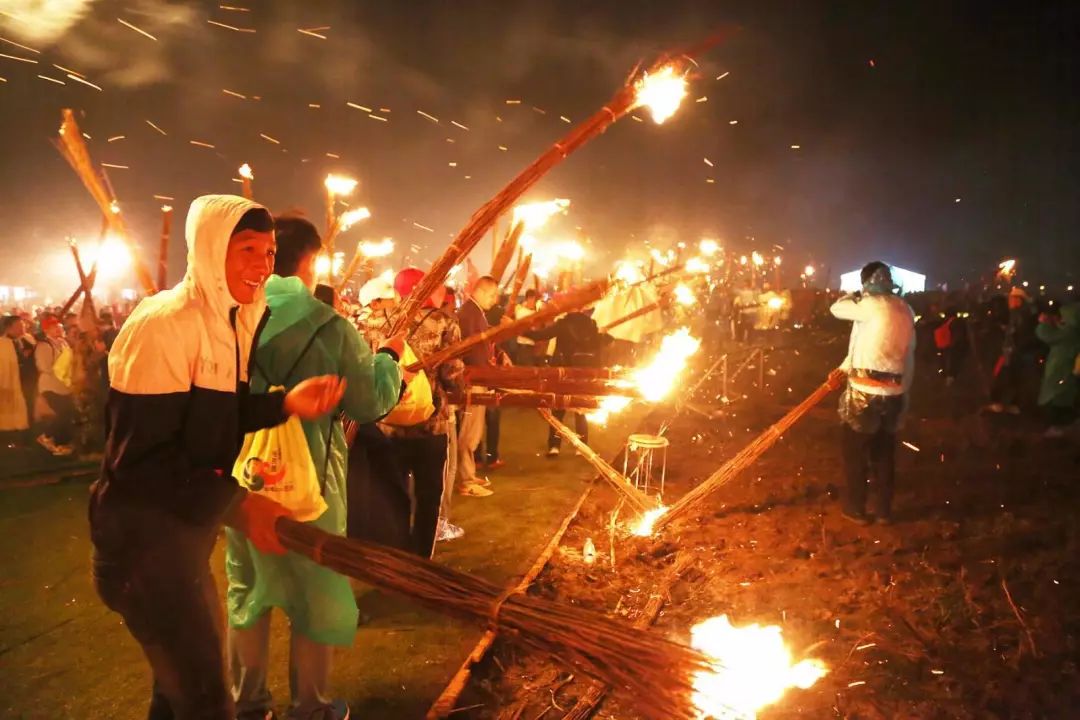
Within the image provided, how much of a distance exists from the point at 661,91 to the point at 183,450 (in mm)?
2598

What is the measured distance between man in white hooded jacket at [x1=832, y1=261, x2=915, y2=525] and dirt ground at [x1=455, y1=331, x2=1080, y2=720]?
424mm

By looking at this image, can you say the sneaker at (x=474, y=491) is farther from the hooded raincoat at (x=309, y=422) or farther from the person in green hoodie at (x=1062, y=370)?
the person in green hoodie at (x=1062, y=370)

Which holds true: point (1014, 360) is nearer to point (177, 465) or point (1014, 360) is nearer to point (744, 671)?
point (744, 671)

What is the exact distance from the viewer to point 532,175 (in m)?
3.53

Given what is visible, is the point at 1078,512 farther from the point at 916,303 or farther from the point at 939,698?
the point at 916,303

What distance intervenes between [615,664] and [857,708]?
215 cm

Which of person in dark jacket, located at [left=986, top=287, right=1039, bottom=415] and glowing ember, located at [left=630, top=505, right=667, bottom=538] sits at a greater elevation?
person in dark jacket, located at [left=986, top=287, right=1039, bottom=415]

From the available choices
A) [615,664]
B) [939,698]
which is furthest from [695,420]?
[615,664]

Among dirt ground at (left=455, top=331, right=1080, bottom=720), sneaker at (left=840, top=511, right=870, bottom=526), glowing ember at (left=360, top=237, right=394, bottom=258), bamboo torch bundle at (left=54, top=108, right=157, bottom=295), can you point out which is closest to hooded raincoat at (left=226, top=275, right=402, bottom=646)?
dirt ground at (left=455, top=331, right=1080, bottom=720)

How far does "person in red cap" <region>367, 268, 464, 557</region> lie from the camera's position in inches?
176

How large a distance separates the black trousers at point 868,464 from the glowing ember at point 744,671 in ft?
8.07

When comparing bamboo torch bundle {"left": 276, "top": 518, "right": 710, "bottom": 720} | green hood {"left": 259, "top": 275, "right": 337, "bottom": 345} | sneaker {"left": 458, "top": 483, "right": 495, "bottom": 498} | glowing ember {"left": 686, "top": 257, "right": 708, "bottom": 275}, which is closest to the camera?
bamboo torch bundle {"left": 276, "top": 518, "right": 710, "bottom": 720}

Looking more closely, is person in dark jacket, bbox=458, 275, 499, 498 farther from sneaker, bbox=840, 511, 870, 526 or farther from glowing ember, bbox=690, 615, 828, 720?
sneaker, bbox=840, 511, 870, 526

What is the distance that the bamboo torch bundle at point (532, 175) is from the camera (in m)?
3.24
